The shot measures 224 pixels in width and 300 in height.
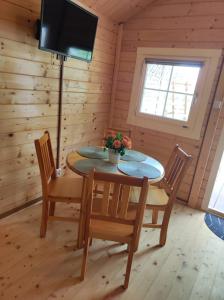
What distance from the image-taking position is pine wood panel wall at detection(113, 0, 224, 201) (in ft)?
8.20

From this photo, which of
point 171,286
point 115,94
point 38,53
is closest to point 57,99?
point 38,53

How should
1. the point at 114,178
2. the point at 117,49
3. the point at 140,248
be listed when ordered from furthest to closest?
the point at 117,49 → the point at 140,248 → the point at 114,178

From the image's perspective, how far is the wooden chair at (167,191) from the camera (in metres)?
1.96

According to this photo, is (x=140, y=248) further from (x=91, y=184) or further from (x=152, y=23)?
(x=152, y=23)

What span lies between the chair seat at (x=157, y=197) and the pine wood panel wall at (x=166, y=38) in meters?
0.89

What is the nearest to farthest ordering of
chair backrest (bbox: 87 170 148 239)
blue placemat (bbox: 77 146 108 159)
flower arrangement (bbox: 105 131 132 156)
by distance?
chair backrest (bbox: 87 170 148 239)
flower arrangement (bbox: 105 131 132 156)
blue placemat (bbox: 77 146 108 159)

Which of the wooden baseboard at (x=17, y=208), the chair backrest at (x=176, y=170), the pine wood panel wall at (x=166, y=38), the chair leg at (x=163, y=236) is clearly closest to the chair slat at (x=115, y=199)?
the chair backrest at (x=176, y=170)

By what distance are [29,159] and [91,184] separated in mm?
1150

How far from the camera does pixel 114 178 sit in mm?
1361

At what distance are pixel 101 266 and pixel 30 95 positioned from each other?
164cm

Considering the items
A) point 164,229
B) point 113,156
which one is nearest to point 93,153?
point 113,156

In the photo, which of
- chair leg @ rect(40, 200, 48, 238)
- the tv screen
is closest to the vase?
chair leg @ rect(40, 200, 48, 238)

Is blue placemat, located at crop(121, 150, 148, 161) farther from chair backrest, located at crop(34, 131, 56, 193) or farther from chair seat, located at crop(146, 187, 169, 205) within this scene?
chair backrest, located at crop(34, 131, 56, 193)

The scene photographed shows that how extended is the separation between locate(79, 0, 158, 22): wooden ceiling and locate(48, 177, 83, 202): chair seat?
1874 millimetres
